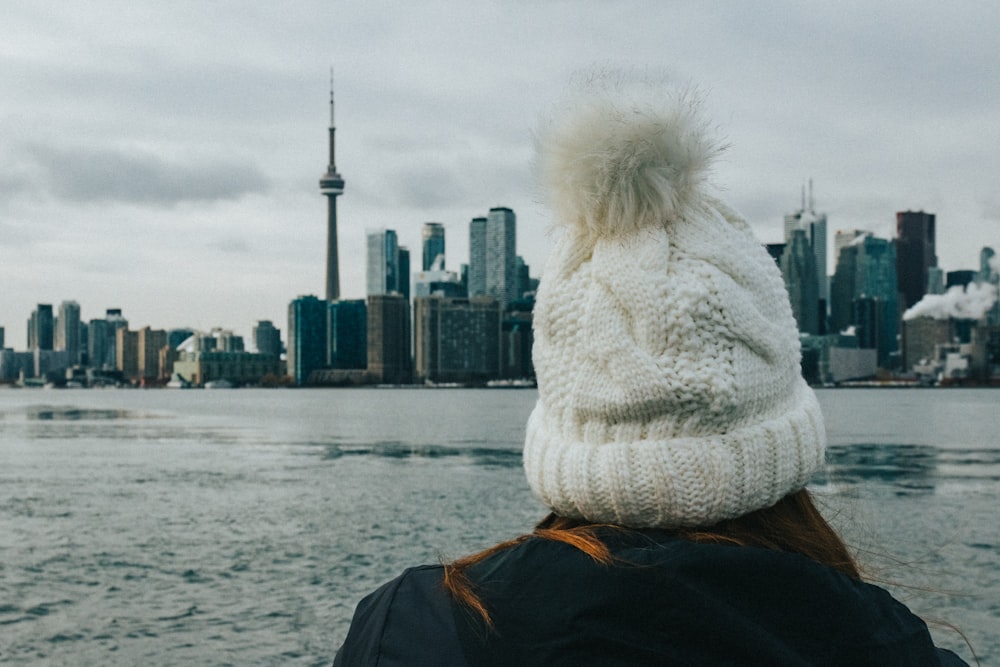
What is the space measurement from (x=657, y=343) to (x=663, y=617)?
0.51 metres

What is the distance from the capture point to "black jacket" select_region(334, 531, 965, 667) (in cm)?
155

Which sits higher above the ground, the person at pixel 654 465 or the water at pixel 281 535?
the person at pixel 654 465

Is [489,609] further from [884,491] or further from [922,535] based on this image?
[884,491]

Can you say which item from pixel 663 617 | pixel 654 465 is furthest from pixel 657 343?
pixel 663 617

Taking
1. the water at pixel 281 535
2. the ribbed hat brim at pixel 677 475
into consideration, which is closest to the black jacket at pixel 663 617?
the ribbed hat brim at pixel 677 475

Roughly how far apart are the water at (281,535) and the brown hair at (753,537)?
1.53 feet

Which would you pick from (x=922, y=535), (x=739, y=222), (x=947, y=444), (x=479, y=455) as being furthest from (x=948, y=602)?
(x=947, y=444)

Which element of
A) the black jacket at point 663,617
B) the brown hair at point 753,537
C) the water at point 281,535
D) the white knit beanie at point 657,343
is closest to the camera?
the black jacket at point 663,617

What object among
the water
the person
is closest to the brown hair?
the person

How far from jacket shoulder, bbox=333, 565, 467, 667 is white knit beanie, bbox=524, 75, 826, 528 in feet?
1.13

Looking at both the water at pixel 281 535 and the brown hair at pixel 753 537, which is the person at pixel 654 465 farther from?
the water at pixel 281 535

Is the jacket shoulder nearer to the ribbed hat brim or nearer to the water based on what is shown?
→ the ribbed hat brim

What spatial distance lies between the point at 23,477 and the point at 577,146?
34819 mm

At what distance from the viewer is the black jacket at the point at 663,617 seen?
1.55m
